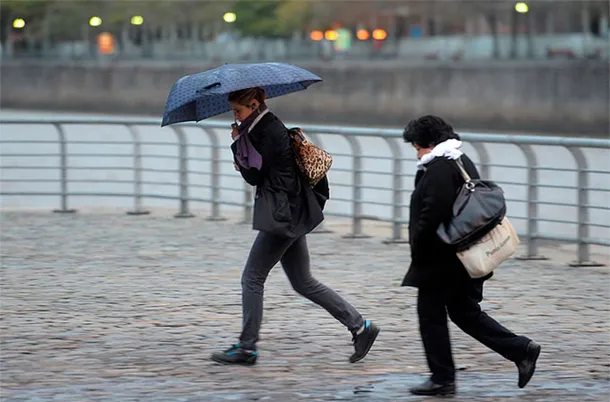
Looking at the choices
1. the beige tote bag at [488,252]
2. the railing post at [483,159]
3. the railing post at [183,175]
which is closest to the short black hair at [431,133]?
the beige tote bag at [488,252]

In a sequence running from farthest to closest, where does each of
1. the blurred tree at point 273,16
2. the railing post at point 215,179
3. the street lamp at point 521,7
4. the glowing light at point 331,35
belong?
the glowing light at point 331,35
the blurred tree at point 273,16
the street lamp at point 521,7
the railing post at point 215,179

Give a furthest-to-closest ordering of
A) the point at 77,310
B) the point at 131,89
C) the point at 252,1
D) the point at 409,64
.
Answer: the point at 252,1 < the point at 131,89 < the point at 409,64 < the point at 77,310

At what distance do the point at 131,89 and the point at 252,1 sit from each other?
13.2m

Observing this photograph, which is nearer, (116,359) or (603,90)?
(116,359)

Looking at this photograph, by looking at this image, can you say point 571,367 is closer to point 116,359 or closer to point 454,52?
point 116,359

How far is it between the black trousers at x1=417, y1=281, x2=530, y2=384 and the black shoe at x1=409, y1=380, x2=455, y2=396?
0.02 metres

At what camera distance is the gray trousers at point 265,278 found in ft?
21.6

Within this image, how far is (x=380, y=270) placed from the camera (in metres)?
10.3

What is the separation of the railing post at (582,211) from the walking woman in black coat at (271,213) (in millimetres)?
4287

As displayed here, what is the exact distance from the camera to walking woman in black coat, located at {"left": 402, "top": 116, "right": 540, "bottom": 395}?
5.95 meters

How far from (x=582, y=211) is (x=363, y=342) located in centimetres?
446

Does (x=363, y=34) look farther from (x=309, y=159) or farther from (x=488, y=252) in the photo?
(x=488, y=252)

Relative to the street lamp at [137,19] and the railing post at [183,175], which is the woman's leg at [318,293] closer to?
the railing post at [183,175]

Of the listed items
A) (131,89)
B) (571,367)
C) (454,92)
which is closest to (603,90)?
(454,92)
